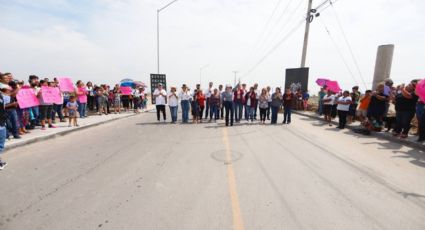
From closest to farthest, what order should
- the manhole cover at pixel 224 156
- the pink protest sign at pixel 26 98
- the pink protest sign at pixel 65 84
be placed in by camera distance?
the manhole cover at pixel 224 156 → the pink protest sign at pixel 26 98 → the pink protest sign at pixel 65 84

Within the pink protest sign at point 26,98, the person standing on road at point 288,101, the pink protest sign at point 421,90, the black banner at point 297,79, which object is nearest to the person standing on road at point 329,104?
the person standing on road at point 288,101

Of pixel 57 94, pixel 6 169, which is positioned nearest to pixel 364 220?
pixel 6 169

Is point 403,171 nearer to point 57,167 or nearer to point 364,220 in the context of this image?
point 364,220

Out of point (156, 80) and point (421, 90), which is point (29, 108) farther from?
point (156, 80)

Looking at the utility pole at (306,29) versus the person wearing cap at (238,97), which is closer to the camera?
the person wearing cap at (238,97)

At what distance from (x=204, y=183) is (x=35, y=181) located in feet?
10.1

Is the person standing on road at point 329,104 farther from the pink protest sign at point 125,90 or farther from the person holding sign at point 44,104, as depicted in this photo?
the pink protest sign at point 125,90

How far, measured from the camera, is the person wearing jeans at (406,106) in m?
7.42

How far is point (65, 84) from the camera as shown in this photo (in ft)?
34.6

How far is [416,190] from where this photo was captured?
3887mm

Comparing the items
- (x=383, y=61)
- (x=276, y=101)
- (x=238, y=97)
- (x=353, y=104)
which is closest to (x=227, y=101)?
(x=238, y=97)

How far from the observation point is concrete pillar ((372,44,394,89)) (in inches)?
470

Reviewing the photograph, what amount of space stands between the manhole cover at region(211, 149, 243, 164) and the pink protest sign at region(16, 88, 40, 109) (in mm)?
6627

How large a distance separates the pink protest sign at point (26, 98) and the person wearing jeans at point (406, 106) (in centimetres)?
1263
